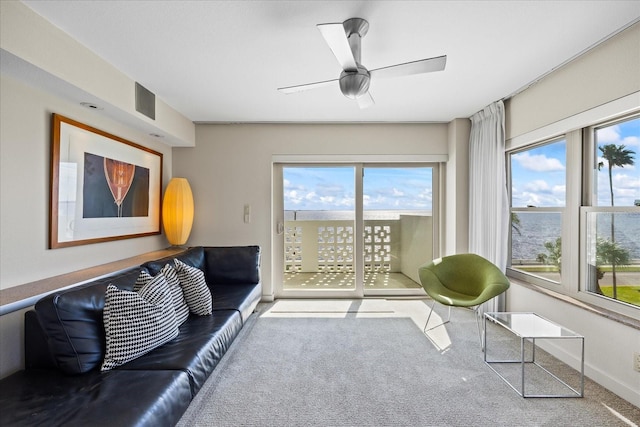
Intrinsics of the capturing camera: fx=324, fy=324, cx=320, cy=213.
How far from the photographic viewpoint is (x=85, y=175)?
2.69 meters

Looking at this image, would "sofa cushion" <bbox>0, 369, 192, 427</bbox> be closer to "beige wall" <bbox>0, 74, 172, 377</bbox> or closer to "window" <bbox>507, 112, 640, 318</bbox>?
"beige wall" <bbox>0, 74, 172, 377</bbox>

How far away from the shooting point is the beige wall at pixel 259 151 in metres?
4.29

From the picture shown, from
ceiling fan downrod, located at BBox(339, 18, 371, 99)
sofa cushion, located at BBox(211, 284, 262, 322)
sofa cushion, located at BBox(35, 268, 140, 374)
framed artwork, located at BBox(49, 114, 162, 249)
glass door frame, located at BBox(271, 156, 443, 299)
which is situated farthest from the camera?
glass door frame, located at BBox(271, 156, 443, 299)

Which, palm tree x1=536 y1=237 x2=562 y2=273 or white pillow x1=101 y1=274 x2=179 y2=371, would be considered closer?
white pillow x1=101 y1=274 x2=179 y2=371

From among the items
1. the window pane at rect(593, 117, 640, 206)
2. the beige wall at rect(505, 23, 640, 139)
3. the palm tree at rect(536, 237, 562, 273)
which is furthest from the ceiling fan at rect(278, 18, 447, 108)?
the palm tree at rect(536, 237, 562, 273)

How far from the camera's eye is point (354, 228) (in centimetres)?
449

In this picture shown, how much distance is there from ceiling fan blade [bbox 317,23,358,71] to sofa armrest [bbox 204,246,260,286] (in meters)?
2.31

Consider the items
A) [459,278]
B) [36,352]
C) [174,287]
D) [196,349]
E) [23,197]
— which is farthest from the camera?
[459,278]

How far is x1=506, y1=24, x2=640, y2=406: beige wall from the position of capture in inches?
80.7

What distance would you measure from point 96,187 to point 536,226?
410 cm

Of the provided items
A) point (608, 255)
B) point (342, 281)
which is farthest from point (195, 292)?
point (608, 255)

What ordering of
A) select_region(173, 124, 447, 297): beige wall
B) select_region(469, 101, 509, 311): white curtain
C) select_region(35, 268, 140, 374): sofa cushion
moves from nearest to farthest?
select_region(35, 268, 140, 374): sofa cushion < select_region(469, 101, 509, 311): white curtain < select_region(173, 124, 447, 297): beige wall

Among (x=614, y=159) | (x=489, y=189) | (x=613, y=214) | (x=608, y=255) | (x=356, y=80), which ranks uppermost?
(x=356, y=80)

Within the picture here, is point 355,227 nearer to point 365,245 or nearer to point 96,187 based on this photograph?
point 365,245
